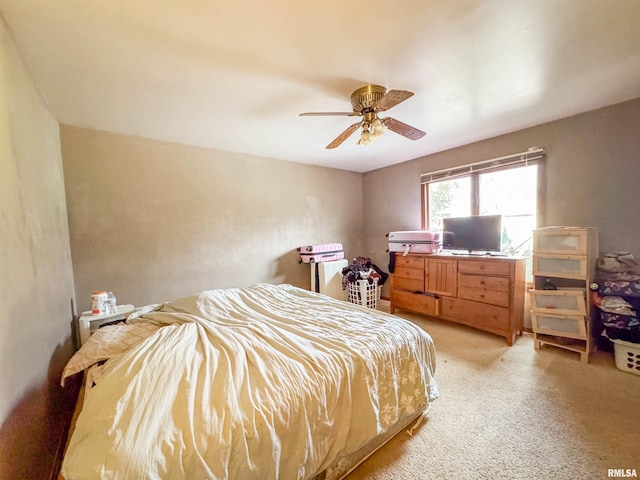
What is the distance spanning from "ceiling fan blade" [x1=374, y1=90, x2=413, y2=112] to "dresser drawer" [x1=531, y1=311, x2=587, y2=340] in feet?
8.04

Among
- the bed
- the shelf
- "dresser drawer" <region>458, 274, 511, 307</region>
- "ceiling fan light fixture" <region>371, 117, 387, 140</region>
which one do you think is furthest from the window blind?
the bed

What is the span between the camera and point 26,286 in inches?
49.1

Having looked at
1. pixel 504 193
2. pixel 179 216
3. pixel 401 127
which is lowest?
pixel 179 216

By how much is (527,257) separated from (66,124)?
4.90 meters

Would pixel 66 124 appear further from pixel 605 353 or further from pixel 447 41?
pixel 605 353

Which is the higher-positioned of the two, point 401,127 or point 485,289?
point 401,127

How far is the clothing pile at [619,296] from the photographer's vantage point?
2115 millimetres

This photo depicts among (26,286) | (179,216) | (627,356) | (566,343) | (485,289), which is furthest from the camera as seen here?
(179,216)

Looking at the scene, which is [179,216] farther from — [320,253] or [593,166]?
[593,166]

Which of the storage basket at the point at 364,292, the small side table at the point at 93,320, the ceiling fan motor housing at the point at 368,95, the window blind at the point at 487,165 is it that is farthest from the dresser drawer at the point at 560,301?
the small side table at the point at 93,320

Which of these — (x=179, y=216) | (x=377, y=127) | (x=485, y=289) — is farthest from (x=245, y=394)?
(x=485, y=289)

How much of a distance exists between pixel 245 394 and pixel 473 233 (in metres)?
3.10

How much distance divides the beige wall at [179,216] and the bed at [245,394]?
1036 mm

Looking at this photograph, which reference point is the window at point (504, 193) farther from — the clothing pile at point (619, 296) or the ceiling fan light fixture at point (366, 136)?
the ceiling fan light fixture at point (366, 136)
